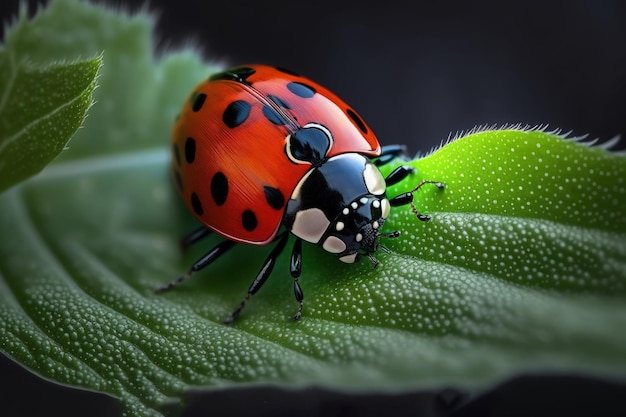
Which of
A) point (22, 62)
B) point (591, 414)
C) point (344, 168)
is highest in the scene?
point (22, 62)

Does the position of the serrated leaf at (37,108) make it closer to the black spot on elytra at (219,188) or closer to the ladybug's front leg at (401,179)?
the black spot on elytra at (219,188)

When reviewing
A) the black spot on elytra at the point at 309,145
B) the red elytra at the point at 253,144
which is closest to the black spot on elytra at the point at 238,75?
the red elytra at the point at 253,144

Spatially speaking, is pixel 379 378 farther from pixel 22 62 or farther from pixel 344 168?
pixel 22 62

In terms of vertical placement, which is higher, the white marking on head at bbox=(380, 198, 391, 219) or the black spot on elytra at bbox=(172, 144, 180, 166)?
the black spot on elytra at bbox=(172, 144, 180, 166)

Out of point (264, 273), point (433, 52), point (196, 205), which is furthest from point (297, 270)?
point (433, 52)

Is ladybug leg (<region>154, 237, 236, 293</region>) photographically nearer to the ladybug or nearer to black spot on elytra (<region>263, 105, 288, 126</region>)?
the ladybug

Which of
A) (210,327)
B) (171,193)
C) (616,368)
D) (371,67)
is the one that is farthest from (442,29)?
(616,368)

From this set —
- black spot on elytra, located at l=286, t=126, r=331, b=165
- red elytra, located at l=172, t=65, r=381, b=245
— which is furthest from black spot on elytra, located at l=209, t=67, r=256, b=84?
black spot on elytra, located at l=286, t=126, r=331, b=165
